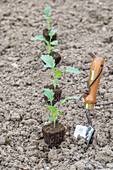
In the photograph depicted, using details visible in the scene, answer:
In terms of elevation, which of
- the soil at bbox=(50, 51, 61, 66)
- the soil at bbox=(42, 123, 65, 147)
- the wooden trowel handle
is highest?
the wooden trowel handle

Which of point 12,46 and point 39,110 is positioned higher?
point 12,46

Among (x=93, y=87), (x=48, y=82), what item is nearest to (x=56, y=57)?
(x=48, y=82)

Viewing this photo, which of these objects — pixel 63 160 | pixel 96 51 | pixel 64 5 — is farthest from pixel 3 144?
pixel 64 5

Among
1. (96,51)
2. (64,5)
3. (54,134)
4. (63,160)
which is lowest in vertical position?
(63,160)

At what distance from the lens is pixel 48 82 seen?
266cm

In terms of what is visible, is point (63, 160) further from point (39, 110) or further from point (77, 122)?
point (39, 110)

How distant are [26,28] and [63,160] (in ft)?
7.15

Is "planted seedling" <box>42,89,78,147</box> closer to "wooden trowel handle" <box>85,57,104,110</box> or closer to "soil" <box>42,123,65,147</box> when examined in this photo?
"soil" <box>42,123,65,147</box>

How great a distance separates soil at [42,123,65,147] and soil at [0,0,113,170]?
46 millimetres

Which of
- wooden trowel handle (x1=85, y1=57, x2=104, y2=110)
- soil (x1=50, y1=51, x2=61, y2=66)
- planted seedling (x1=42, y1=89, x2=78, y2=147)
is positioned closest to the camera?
wooden trowel handle (x1=85, y1=57, x2=104, y2=110)

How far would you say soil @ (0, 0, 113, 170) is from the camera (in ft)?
6.13

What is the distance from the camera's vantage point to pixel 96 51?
3039mm

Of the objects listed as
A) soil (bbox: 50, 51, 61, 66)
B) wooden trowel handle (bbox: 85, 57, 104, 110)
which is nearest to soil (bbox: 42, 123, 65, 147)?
wooden trowel handle (bbox: 85, 57, 104, 110)

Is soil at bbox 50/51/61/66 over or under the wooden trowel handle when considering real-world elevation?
under
